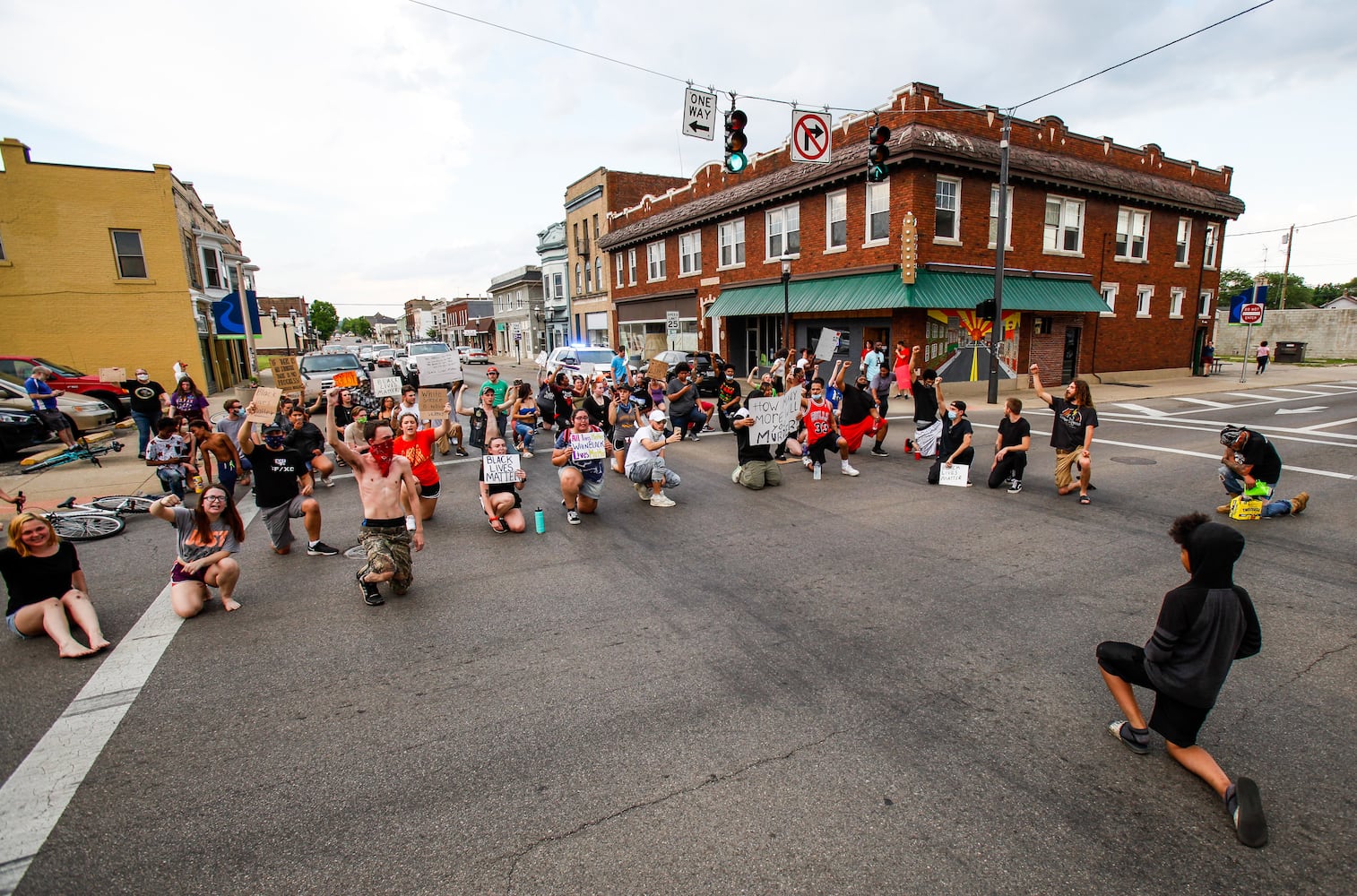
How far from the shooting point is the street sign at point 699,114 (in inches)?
463

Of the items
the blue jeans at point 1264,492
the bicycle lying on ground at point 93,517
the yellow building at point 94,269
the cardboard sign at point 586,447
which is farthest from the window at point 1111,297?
the yellow building at point 94,269

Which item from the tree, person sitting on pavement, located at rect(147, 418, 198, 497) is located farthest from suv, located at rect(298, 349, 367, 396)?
the tree

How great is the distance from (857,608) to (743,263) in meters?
22.9

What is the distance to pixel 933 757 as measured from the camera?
3.80 metres

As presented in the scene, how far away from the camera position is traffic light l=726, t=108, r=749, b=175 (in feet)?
35.9

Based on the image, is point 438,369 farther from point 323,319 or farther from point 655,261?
point 323,319

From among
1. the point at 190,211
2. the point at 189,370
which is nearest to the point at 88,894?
the point at 189,370

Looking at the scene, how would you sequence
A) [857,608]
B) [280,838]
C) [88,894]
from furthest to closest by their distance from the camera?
[857,608], [280,838], [88,894]

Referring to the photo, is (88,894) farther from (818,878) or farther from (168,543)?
(168,543)

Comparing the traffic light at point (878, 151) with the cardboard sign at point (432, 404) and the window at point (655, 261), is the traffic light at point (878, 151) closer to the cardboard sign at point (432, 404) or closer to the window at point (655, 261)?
the cardboard sign at point (432, 404)

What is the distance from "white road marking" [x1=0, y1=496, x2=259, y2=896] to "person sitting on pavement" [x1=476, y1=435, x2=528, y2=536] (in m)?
3.40

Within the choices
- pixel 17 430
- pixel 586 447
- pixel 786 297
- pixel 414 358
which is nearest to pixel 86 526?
pixel 586 447

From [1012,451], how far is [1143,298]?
23.0 metres

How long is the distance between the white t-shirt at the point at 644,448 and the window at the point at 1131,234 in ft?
81.0
